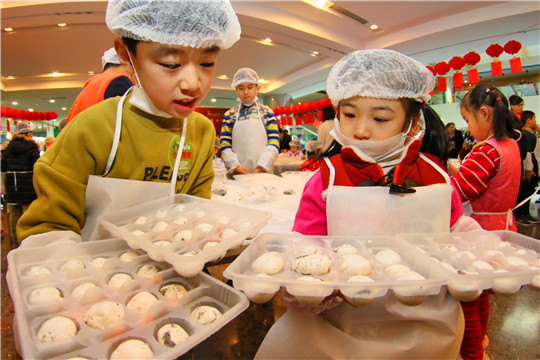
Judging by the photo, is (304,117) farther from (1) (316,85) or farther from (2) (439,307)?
(2) (439,307)

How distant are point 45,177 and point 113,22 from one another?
1.65 ft

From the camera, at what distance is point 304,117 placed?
7238 millimetres

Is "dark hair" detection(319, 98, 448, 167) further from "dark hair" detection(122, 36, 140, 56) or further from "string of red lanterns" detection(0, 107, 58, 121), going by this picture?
"string of red lanterns" detection(0, 107, 58, 121)

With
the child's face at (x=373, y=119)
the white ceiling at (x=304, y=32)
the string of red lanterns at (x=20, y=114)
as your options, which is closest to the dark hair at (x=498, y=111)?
the child's face at (x=373, y=119)

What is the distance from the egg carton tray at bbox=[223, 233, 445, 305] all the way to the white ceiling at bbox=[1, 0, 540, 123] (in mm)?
5226

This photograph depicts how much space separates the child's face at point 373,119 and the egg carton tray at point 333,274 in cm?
37

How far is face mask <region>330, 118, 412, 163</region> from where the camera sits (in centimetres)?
101

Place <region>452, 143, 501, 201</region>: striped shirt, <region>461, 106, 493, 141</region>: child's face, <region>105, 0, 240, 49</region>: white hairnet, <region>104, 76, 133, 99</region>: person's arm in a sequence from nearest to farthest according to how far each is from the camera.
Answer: <region>105, 0, 240, 49</region>: white hairnet
<region>104, 76, 133, 99</region>: person's arm
<region>452, 143, 501, 201</region>: striped shirt
<region>461, 106, 493, 141</region>: child's face

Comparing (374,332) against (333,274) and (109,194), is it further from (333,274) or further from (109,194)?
(109,194)

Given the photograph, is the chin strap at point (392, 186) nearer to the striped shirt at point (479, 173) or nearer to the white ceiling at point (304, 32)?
the striped shirt at point (479, 173)

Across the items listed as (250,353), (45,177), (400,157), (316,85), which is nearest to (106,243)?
(45,177)

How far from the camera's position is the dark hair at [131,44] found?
0.88 meters

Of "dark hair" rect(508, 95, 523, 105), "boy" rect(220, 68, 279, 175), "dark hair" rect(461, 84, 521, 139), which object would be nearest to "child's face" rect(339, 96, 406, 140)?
"dark hair" rect(461, 84, 521, 139)

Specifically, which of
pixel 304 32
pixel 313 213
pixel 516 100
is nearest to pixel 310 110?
pixel 304 32
